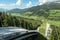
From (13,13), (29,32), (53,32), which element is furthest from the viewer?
(13,13)

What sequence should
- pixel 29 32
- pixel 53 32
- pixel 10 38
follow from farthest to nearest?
1. pixel 53 32
2. pixel 29 32
3. pixel 10 38

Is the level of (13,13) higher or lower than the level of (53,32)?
higher

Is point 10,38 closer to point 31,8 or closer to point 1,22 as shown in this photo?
point 1,22

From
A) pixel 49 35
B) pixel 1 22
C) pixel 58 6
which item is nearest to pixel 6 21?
pixel 1 22

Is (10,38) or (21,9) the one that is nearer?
(10,38)

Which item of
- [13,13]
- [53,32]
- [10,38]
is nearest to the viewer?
[10,38]

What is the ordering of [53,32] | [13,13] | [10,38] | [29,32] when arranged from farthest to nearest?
[13,13]
[53,32]
[29,32]
[10,38]

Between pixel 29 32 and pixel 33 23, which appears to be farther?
pixel 33 23

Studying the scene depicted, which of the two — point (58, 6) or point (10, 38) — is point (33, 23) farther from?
point (10, 38)

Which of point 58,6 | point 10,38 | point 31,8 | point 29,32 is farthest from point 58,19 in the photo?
point 10,38
